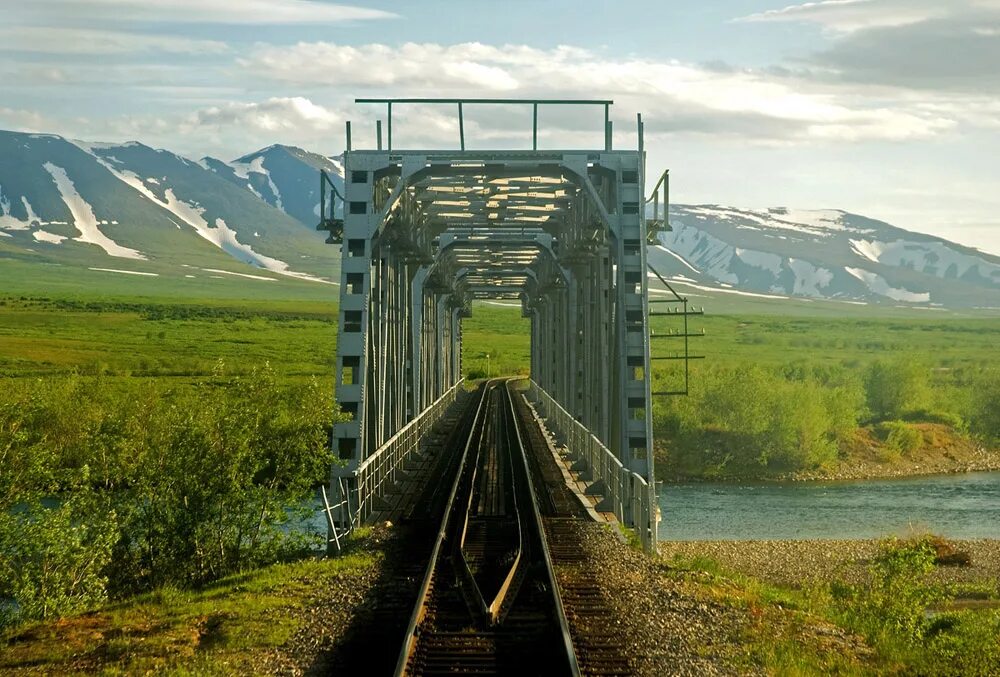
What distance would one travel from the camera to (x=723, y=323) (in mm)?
171750

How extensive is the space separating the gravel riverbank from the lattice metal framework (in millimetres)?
5468

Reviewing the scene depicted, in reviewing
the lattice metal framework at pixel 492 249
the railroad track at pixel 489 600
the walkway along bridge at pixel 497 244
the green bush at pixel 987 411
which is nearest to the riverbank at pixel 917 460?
the green bush at pixel 987 411

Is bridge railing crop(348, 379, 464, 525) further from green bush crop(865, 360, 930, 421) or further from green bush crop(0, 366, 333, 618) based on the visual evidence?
green bush crop(865, 360, 930, 421)

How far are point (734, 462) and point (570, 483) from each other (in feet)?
97.5

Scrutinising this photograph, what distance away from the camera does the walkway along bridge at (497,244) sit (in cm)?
2016

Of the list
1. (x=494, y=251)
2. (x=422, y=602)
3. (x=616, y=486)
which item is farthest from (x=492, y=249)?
(x=422, y=602)

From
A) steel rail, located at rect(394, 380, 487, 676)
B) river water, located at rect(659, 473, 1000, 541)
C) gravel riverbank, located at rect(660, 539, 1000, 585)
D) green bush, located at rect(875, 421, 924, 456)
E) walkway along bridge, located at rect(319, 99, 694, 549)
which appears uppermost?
walkway along bridge, located at rect(319, 99, 694, 549)

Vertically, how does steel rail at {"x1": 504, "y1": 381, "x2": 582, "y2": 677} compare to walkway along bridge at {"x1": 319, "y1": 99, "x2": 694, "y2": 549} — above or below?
below

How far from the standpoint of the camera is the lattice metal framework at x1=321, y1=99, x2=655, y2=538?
20312 mm

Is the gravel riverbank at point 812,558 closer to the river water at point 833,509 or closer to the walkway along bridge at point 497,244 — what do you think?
the river water at point 833,509

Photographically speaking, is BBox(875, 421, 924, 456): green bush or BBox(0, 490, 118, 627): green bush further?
BBox(875, 421, 924, 456): green bush

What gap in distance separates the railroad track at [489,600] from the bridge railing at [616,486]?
1453mm

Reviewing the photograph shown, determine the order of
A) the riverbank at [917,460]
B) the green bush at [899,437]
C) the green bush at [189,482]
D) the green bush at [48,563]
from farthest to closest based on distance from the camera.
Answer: the green bush at [899,437] → the riverbank at [917,460] → the green bush at [189,482] → the green bush at [48,563]

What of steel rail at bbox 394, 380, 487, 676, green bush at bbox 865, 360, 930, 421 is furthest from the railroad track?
green bush at bbox 865, 360, 930, 421
